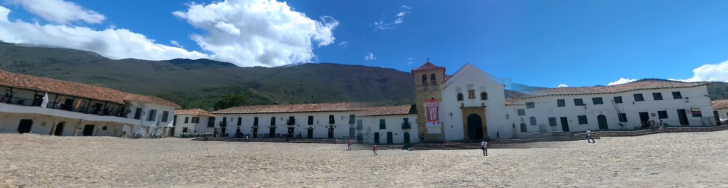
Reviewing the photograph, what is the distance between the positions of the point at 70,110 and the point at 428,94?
33317 millimetres

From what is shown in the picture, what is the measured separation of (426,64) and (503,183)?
2169cm

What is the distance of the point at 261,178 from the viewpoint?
9477 mm

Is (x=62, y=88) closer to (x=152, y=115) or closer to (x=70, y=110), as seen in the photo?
(x=70, y=110)

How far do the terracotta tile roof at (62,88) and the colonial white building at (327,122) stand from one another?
9.78 metres

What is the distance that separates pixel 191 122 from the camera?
4422 centimetres

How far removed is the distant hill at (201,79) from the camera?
38.0 metres

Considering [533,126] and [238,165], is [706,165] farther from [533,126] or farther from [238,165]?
[238,165]

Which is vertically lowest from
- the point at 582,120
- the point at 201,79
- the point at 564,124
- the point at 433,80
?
the point at 564,124

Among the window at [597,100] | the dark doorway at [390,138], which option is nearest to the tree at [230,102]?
the dark doorway at [390,138]

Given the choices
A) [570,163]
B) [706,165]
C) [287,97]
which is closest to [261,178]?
[570,163]

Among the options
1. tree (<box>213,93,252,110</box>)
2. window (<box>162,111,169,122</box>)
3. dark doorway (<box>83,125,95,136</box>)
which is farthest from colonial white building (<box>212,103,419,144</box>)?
tree (<box>213,93,252,110</box>)

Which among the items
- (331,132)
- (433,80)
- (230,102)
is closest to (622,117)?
(433,80)

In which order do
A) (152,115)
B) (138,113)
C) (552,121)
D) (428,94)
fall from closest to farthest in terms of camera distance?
(552,121)
(428,94)
(138,113)
(152,115)

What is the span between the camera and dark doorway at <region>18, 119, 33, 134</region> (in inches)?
909
